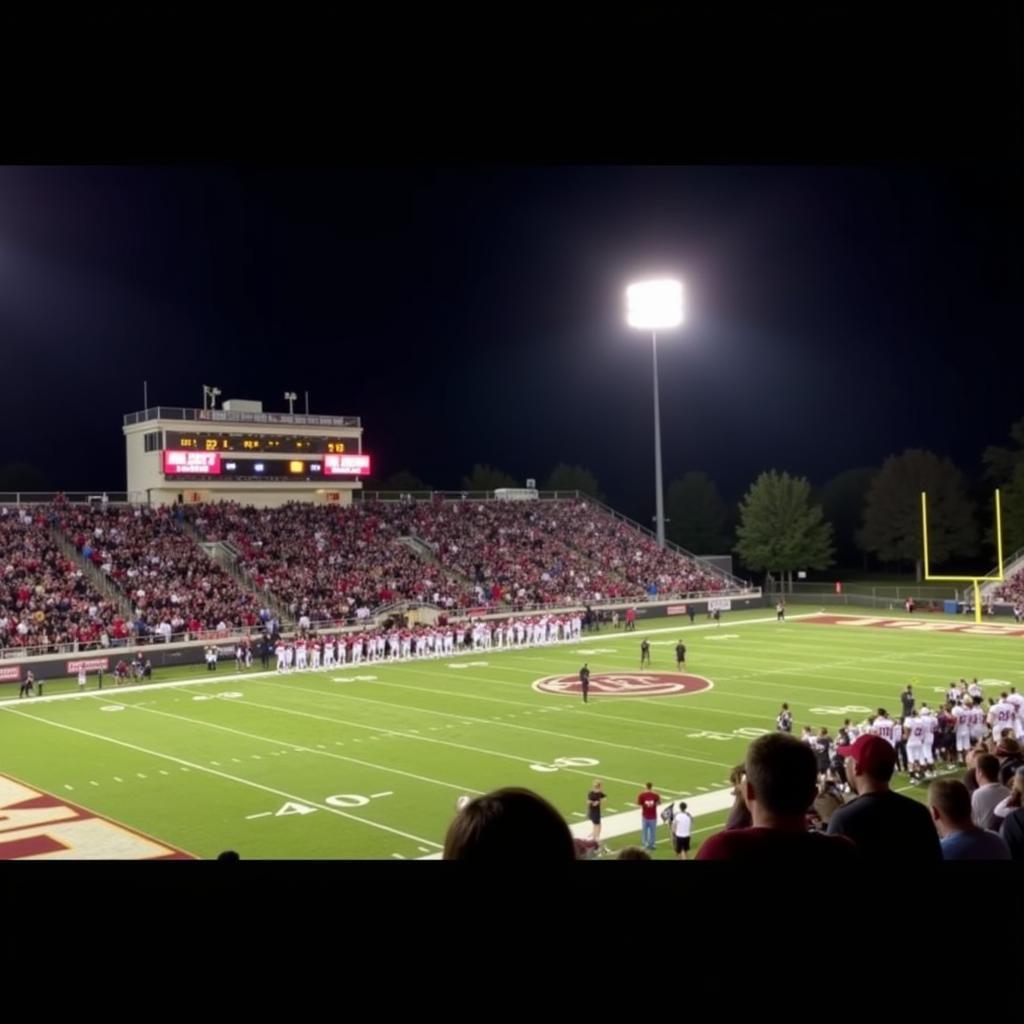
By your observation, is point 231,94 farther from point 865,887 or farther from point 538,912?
point 865,887

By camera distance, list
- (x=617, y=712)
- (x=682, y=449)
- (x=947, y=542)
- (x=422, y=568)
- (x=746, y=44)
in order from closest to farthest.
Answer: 1. (x=746, y=44)
2. (x=617, y=712)
3. (x=422, y=568)
4. (x=947, y=542)
5. (x=682, y=449)

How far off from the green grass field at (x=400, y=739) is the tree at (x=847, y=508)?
33864 mm

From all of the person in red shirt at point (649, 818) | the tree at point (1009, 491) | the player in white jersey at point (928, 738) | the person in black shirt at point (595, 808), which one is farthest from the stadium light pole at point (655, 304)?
the person in red shirt at point (649, 818)

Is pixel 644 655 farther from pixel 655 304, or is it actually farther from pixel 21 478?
pixel 21 478

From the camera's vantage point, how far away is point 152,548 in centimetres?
3012

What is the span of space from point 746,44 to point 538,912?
8.66 feet

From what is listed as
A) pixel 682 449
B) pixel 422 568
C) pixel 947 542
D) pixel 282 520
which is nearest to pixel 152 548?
pixel 282 520

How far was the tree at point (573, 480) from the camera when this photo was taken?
230ft

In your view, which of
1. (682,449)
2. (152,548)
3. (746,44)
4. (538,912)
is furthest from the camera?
(682,449)

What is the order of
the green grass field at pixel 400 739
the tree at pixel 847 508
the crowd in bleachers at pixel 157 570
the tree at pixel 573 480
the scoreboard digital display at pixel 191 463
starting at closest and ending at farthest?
the green grass field at pixel 400 739
the crowd in bleachers at pixel 157 570
the scoreboard digital display at pixel 191 463
the tree at pixel 847 508
the tree at pixel 573 480

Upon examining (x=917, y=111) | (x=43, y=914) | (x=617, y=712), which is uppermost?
(x=917, y=111)

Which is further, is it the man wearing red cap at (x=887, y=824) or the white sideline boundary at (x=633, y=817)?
the white sideline boundary at (x=633, y=817)

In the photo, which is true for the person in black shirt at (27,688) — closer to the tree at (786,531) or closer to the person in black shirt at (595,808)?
the person in black shirt at (595,808)

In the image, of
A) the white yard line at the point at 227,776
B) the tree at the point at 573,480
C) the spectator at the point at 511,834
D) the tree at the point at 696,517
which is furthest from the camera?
the tree at the point at 573,480
